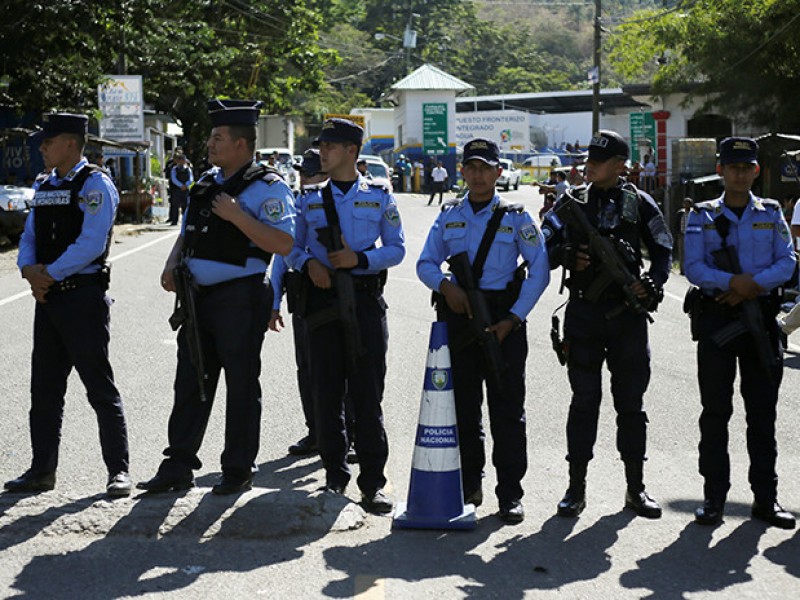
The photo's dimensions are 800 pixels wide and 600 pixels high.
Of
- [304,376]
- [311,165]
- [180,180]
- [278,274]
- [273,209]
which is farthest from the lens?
[180,180]

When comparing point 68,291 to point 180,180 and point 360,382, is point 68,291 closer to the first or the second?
point 360,382

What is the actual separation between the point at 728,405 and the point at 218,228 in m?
2.66

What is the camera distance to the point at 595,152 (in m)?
6.24

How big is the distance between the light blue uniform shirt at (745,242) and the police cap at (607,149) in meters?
0.52

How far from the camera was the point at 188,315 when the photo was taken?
594 centimetres

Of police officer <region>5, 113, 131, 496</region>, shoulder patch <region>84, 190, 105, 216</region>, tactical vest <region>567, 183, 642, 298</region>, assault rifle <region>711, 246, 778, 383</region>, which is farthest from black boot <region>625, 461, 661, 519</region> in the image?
shoulder patch <region>84, 190, 105, 216</region>

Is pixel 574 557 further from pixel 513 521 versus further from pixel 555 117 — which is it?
pixel 555 117

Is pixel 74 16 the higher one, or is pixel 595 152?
pixel 74 16

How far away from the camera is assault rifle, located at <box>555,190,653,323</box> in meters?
6.07

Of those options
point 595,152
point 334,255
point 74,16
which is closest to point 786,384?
point 595,152

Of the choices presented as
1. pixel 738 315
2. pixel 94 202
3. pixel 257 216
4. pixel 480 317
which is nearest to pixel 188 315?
pixel 257 216

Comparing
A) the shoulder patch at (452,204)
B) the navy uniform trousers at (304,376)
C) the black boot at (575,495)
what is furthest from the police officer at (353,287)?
the navy uniform trousers at (304,376)

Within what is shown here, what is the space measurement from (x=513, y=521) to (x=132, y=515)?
1817 mm

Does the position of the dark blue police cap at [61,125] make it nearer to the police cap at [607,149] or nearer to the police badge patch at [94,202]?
the police badge patch at [94,202]
